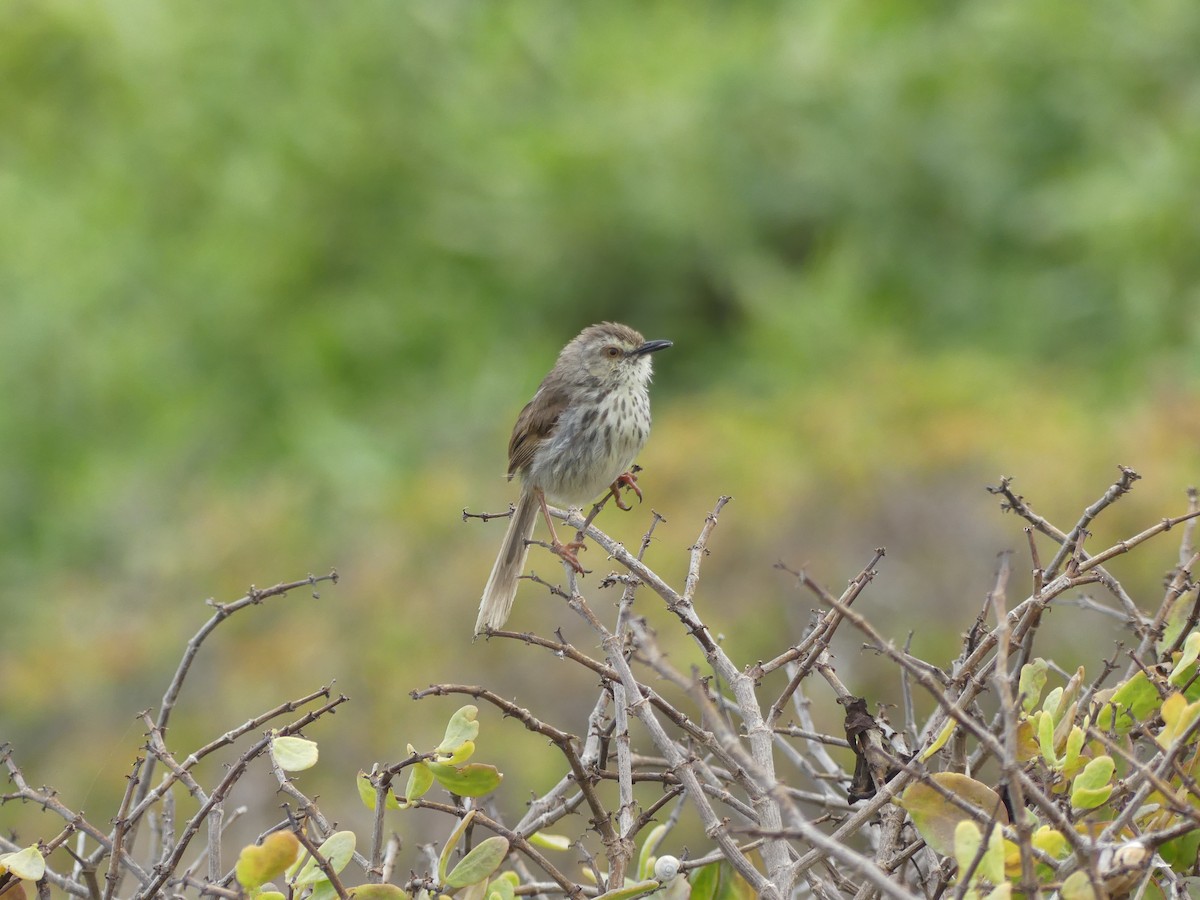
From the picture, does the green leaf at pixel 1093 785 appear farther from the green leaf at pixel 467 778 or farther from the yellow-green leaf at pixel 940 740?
the green leaf at pixel 467 778

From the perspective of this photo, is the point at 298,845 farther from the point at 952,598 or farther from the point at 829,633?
the point at 952,598

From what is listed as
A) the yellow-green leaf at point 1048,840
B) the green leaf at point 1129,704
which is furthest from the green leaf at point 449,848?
the green leaf at point 1129,704

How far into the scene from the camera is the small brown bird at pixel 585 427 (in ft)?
15.4

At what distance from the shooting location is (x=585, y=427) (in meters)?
4.77

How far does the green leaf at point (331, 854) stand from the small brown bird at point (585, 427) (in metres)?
2.38

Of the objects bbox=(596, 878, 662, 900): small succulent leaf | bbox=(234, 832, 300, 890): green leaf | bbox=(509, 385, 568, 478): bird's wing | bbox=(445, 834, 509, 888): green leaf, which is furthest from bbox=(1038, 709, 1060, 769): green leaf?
bbox=(509, 385, 568, 478): bird's wing

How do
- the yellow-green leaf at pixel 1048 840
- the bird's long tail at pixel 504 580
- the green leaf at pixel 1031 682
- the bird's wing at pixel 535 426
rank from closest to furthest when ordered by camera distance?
the yellow-green leaf at pixel 1048 840
the green leaf at pixel 1031 682
the bird's long tail at pixel 504 580
the bird's wing at pixel 535 426

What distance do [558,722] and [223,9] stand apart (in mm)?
7598

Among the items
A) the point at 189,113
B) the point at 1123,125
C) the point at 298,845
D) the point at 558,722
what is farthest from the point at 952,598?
the point at 189,113

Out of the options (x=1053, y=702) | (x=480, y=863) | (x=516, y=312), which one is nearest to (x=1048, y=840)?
(x=1053, y=702)

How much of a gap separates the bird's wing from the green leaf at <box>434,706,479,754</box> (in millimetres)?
2686

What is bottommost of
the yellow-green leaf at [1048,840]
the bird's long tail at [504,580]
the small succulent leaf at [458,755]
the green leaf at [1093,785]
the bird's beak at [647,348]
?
the yellow-green leaf at [1048,840]

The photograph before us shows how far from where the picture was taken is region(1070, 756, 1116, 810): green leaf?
6.16ft

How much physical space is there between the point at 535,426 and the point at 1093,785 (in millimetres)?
3149
